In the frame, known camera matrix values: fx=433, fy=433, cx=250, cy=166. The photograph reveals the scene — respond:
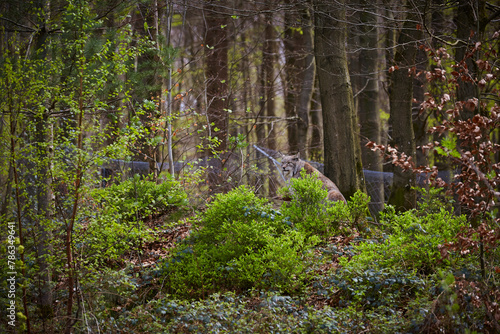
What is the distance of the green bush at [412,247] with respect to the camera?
489cm

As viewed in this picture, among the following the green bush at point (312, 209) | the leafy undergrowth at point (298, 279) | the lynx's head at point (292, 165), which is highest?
the lynx's head at point (292, 165)

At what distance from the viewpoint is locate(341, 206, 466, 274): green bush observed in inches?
193

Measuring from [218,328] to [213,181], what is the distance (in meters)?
6.96

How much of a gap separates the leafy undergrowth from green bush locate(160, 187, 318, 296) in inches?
0.5

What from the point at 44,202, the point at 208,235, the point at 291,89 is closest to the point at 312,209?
the point at 208,235

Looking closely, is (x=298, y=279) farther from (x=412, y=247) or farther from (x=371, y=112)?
(x=371, y=112)

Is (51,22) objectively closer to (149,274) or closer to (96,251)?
(96,251)

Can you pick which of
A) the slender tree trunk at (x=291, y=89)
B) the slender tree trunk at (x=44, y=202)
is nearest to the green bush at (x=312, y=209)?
the slender tree trunk at (x=44, y=202)

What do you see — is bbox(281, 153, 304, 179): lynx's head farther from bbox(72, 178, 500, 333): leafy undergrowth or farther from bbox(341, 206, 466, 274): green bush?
bbox(341, 206, 466, 274): green bush

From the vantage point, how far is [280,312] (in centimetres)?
450

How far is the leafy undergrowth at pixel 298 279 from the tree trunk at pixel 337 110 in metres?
1.37

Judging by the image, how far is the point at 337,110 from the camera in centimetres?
781

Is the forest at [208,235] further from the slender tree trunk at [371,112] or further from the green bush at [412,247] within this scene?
the slender tree trunk at [371,112]

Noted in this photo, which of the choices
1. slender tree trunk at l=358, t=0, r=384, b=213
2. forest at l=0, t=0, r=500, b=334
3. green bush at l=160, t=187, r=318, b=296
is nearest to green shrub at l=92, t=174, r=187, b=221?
forest at l=0, t=0, r=500, b=334
